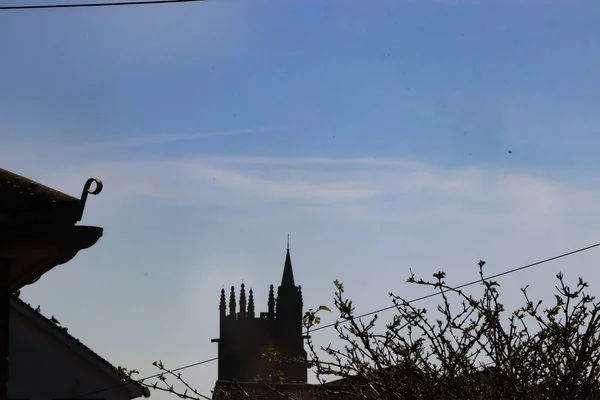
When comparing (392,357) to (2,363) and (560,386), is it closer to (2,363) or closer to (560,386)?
(560,386)

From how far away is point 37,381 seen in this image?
377 cm

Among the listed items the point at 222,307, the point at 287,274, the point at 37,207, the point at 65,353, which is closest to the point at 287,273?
the point at 287,274

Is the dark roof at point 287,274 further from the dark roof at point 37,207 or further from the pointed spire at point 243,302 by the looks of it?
the dark roof at point 37,207

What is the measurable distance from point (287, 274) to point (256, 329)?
5.63 metres

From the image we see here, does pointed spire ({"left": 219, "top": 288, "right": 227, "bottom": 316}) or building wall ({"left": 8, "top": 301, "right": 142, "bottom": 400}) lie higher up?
pointed spire ({"left": 219, "top": 288, "right": 227, "bottom": 316})

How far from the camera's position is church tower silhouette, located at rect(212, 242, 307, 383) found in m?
73.8

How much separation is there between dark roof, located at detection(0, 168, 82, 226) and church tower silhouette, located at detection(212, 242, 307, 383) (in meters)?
70.1

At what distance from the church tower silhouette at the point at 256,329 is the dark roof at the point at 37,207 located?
230 feet

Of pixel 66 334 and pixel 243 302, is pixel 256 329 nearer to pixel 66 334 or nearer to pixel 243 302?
pixel 243 302

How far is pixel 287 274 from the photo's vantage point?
78375 millimetres

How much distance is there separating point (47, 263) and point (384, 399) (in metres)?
5.23

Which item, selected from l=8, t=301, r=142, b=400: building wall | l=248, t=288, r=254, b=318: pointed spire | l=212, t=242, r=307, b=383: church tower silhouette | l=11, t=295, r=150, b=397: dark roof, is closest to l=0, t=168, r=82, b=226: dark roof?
l=8, t=301, r=142, b=400: building wall

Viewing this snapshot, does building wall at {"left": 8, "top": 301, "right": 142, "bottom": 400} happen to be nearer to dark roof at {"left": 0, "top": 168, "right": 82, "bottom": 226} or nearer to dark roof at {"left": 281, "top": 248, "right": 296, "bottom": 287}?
dark roof at {"left": 0, "top": 168, "right": 82, "bottom": 226}

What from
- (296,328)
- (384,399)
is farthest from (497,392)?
(296,328)
